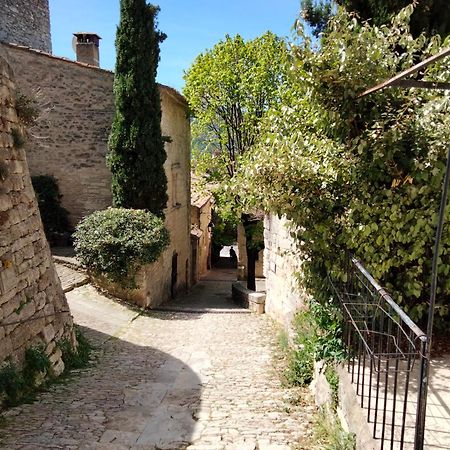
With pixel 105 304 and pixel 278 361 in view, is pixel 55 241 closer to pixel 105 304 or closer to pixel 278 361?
pixel 105 304

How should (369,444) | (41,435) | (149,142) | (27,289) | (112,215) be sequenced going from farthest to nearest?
→ (149,142), (112,215), (27,289), (41,435), (369,444)

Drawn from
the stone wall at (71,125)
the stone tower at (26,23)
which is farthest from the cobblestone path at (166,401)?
the stone tower at (26,23)

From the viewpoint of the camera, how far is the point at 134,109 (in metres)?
13.1

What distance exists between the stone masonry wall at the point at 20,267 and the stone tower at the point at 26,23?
38.9ft

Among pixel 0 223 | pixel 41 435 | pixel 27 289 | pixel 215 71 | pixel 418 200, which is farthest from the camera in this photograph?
pixel 215 71

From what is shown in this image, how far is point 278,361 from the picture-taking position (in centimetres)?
726

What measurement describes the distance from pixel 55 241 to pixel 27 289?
8.65 metres

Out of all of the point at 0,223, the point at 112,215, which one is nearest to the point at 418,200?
the point at 0,223

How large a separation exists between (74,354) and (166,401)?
2176mm

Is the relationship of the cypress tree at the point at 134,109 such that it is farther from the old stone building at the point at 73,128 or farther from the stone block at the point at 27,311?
the stone block at the point at 27,311

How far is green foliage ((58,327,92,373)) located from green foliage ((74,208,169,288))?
12.7 ft

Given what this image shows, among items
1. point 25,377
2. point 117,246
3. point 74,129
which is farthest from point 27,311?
point 74,129

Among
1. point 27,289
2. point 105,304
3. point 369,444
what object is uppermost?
point 27,289

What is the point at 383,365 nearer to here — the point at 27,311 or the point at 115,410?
the point at 115,410
